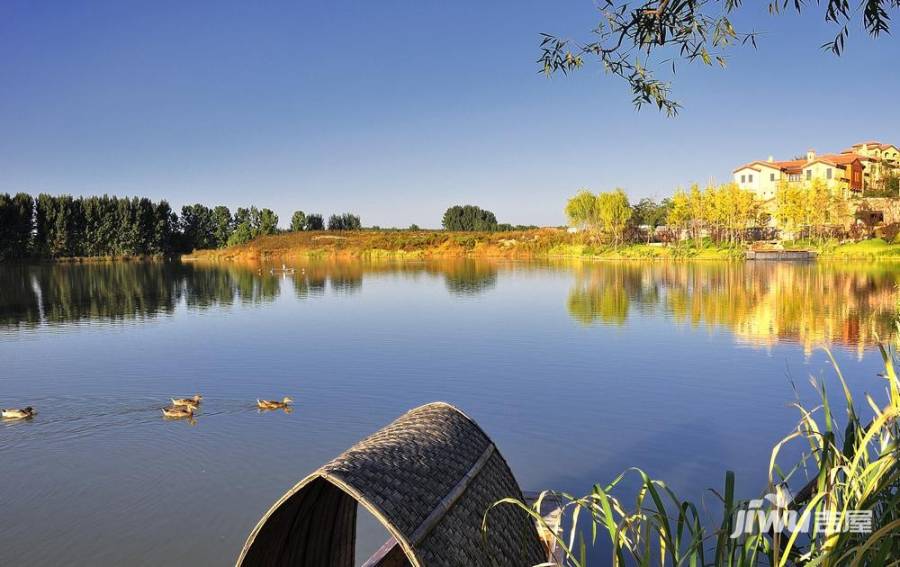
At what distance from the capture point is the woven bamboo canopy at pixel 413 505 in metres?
2.78

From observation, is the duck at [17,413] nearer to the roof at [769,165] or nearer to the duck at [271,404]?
the duck at [271,404]

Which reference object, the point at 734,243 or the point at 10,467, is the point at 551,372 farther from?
the point at 734,243

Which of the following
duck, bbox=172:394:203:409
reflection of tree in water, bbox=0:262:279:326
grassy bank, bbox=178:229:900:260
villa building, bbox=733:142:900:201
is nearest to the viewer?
duck, bbox=172:394:203:409

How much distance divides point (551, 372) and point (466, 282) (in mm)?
18705

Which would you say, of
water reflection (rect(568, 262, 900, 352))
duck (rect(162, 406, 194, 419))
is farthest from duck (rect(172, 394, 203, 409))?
water reflection (rect(568, 262, 900, 352))

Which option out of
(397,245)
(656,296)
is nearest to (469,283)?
(656,296)

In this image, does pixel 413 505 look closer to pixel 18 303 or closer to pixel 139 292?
pixel 18 303

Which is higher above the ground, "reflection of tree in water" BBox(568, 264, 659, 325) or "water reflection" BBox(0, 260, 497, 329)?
"water reflection" BBox(0, 260, 497, 329)

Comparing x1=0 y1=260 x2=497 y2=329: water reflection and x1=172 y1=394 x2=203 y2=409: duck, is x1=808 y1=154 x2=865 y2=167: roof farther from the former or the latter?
x1=172 y1=394 x2=203 y2=409: duck

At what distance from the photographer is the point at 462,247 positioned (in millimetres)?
61500

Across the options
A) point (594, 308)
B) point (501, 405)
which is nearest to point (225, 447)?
point (501, 405)

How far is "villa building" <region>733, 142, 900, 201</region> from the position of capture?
4800 cm

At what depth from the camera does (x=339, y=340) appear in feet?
47.8

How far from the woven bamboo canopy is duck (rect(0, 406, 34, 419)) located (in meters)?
6.66
